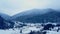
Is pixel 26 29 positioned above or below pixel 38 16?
below

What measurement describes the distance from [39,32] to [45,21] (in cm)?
12

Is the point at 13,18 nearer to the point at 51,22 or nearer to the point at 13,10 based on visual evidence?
the point at 13,10

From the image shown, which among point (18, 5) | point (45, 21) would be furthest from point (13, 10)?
point (45, 21)

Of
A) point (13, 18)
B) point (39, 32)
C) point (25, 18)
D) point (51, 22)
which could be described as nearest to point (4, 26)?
point (13, 18)

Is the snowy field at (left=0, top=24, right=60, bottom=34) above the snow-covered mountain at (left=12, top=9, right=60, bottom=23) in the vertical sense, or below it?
below

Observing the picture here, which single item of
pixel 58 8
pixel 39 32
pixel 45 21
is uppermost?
pixel 58 8

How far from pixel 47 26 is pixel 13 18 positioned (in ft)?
1.11

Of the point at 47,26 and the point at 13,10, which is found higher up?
the point at 13,10

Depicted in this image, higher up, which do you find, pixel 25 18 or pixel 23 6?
pixel 23 6

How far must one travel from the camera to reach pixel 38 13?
Answer: 3.40ft

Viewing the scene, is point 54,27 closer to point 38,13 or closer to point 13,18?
point 38,13

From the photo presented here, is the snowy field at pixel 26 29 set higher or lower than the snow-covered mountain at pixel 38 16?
lower

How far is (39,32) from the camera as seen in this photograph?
102 cm

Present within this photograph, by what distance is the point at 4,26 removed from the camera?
1.04 meters
